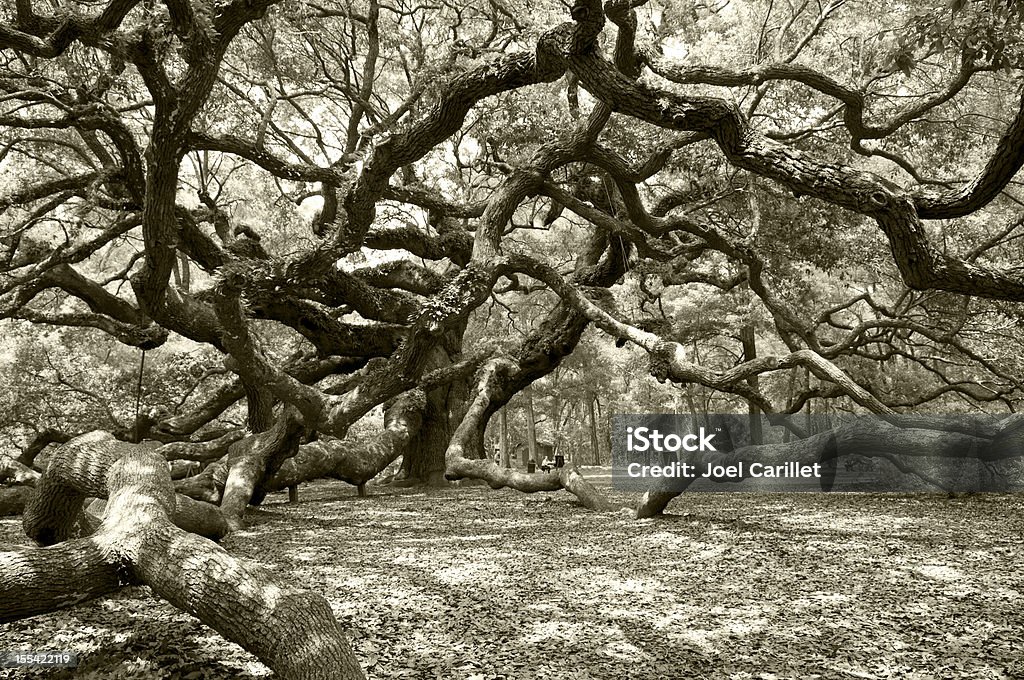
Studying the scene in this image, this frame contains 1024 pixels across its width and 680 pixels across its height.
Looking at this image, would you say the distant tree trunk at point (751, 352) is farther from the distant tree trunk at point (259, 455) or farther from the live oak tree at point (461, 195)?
the distant tree trunk at point (259, 455)

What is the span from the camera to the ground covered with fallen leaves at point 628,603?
3592mm

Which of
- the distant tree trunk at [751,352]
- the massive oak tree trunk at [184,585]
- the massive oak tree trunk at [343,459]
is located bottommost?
the massive oak tree trunk at [184,585]

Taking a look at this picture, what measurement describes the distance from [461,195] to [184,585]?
42.6 feet

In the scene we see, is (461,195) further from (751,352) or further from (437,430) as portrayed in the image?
(751,352)

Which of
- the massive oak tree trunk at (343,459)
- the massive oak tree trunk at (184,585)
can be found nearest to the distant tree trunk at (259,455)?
the massive oak tree trunk at (343,459)

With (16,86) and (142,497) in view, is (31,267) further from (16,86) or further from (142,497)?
(142,497)

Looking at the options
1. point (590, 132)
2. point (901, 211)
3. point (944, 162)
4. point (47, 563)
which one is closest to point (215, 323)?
point (590, 132)

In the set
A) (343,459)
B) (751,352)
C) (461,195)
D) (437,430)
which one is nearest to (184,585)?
(343,459)

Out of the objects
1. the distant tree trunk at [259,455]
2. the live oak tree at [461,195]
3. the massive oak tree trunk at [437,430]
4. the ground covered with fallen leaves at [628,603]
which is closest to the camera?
the ground covered with fallen leaves at [628,603]

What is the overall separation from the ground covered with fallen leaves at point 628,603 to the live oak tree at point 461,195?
768mm

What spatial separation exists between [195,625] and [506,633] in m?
1.79

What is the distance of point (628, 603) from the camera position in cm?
472

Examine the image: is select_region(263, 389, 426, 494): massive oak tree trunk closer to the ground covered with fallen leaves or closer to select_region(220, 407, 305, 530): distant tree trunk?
select_region(220, 407, 305, 530): distant tree trunk

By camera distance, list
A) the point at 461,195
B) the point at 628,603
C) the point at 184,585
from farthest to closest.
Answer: the point at 461,195, the point at 628,603, the point at 184,585
